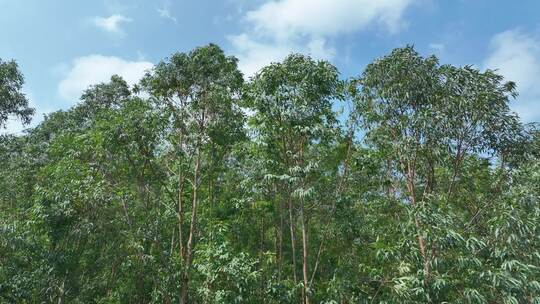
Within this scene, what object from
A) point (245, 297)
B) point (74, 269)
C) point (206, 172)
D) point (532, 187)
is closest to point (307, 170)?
point (245, 297)

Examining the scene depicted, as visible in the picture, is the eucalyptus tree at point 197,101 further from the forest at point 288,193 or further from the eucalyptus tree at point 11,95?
the eucalyptus tree at point 11,95

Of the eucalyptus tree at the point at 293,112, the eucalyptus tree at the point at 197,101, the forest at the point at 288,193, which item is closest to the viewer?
the forest at the point at 288,193

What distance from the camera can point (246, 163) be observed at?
10.1 metres

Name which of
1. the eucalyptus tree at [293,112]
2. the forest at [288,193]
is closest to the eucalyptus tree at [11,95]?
the forest at [288,193]

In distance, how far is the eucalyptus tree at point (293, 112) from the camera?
782 cm

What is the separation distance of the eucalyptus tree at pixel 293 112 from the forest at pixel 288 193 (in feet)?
0.12

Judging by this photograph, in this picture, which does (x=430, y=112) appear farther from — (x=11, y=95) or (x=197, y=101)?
Answer: (x=11, y=95)

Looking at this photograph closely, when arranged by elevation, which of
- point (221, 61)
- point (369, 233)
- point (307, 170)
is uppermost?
point (221, 61)

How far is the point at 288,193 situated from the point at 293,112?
6.17 ft

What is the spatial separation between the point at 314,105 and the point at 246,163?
8.89ft

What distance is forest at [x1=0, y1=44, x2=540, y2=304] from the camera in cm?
Result: 668

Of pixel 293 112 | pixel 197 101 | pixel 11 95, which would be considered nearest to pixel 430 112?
pixel 293 112

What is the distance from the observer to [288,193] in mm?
8844

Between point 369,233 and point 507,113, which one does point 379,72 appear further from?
point 369,233
